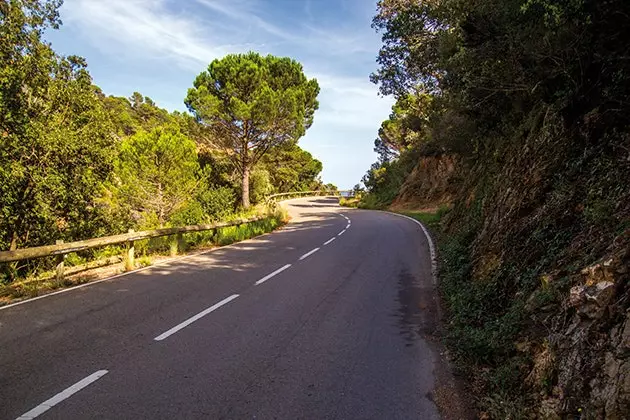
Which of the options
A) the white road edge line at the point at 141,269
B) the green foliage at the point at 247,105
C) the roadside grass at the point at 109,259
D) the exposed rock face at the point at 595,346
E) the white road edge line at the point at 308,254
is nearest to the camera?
the exposed rock face at the point at 595,346

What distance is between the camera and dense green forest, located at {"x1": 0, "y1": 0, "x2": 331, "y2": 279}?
12211 millimetres

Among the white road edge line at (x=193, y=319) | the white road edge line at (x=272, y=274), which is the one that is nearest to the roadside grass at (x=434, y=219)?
the white road edge line at (x=272, y=274)

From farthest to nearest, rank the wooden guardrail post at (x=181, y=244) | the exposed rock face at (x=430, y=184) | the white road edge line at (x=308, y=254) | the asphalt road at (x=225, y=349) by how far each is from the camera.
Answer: the exposed rock face at (x=430, y=184) < the wooden guardrail post at (x=181, y=244) < the white road edge line at (x=308, y=254) < the asphalt road at (x=225, y=349)

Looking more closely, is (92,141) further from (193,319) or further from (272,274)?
(193,319)

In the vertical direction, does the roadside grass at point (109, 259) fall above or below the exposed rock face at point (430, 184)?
below

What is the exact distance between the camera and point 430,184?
3375cm

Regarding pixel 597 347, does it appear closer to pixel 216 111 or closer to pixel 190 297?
pixel 190 297

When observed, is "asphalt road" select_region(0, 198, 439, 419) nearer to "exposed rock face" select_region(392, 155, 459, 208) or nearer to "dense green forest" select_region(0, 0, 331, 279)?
"dense green forest" select_region(0, 0, 331, 279)

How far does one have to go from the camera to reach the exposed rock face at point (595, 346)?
8.61ft

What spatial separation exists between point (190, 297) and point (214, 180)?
28679 mm

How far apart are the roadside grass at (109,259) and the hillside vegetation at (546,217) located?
27.2 ft

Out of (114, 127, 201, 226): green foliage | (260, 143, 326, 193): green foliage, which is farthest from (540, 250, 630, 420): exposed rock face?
(260, 143, 326, 193): green foliage

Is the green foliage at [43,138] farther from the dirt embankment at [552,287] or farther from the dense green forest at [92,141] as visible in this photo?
the dirt embankment at [552,287]

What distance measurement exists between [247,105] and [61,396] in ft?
85.4
